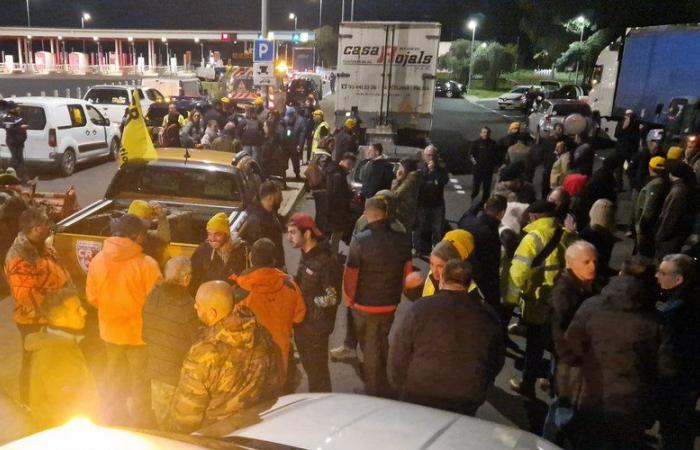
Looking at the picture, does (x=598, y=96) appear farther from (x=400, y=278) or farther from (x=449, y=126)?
(x=400, y=278)

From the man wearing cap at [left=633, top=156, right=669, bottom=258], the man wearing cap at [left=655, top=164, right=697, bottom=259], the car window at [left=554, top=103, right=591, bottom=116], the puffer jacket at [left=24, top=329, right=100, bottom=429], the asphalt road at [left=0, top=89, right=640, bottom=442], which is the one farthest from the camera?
the car window at [left=554, top=103, right=591, bottom=116]

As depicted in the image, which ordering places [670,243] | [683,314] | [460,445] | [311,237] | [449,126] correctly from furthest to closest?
1. [449,126]
2. [670,243]
3. [311,237]
4. [683,314]
5. [460,445]

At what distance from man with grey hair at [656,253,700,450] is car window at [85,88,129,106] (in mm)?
19510

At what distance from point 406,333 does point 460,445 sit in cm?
115

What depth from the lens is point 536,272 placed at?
17.3ft

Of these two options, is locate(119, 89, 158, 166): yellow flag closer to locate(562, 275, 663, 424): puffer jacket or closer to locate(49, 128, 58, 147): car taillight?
locate(562, 275, 663, 424): puffer jacket

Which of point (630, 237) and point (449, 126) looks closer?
point (630, 237)

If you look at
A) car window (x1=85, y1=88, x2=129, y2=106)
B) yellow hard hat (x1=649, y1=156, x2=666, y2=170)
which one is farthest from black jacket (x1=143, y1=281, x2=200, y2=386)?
car window (x1=85, y1=88, x2=129, y2=106)

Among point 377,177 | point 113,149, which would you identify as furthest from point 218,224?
point 113,149

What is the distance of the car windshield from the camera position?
24.1 ft

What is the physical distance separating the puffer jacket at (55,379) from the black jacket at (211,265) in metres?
1.68

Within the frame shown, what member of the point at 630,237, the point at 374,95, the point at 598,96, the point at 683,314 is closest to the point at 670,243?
the point at 630,237

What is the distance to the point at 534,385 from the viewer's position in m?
5.74

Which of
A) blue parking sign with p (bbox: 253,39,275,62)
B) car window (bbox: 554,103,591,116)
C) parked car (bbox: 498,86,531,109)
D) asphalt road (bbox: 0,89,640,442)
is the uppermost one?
blue parking sign with p (bbox: 253,39,275,62)
